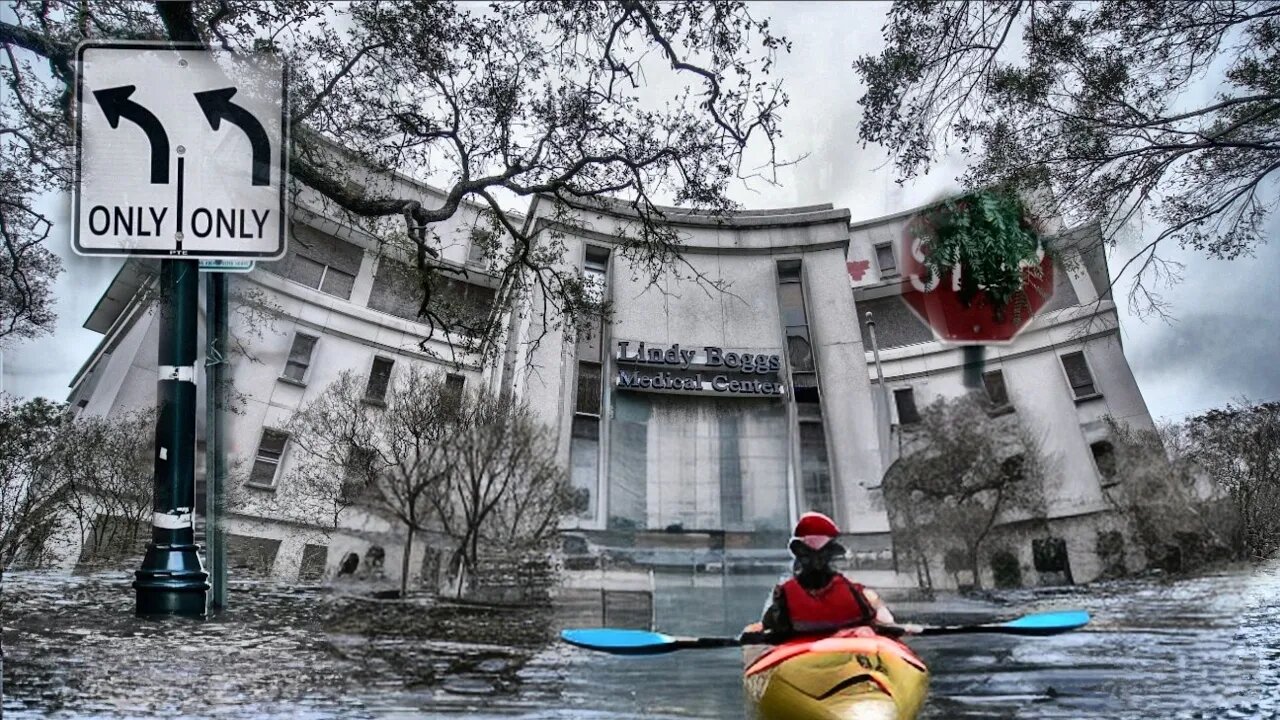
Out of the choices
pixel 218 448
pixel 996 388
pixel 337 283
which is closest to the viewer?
pixel 218 448

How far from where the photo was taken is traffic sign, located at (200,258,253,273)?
4.56m

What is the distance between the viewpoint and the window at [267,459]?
4547mm

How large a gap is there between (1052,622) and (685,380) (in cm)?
226

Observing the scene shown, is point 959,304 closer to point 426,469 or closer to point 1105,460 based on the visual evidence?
point 1105,460

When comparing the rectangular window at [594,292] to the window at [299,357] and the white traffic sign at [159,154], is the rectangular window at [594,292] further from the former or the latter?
the white traffic sign at [159,154]

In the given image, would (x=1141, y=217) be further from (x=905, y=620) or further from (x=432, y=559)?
(x=432, y=559)

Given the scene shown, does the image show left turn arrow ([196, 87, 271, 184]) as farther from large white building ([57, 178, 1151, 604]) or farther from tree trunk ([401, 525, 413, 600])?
tree trunk ([401, 525, 413, 600])

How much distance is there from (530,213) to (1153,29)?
367 cm

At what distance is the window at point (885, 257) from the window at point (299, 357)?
126 inches

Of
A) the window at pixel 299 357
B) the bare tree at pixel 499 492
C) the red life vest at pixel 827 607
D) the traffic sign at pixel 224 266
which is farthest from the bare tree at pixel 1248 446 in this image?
the traffic sign at pixel 224 266

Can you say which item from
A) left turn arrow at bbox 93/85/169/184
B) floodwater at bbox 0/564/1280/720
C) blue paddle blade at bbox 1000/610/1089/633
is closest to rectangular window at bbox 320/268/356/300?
left turn arrow at bbox 93/85/169/184

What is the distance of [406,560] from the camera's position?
455 cm

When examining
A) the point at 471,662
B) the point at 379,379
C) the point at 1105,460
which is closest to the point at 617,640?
the point at 471,662

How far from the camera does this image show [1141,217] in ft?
16.9
